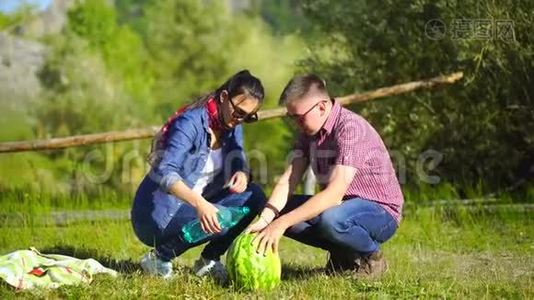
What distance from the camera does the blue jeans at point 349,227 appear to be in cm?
489

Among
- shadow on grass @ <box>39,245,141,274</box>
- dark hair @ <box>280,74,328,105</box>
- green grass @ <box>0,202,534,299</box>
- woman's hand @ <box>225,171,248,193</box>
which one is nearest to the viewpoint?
green grass @ <box>0,202,534,299</box>

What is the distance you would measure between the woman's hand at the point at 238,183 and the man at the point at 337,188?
0.31 meters

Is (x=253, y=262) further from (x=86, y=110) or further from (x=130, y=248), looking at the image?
(x=86, y=110)

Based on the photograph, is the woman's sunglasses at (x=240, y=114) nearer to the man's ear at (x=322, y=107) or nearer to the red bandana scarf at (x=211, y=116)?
the red bandana scarf at (x=211, y=116)

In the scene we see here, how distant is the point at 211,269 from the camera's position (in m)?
5.26

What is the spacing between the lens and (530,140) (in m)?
10.3

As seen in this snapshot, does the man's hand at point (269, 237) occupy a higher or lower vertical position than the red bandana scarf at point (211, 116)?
lower

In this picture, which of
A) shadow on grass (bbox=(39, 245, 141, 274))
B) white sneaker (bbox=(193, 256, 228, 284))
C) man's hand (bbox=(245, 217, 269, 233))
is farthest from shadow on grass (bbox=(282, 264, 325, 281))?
shadow on grass (bbox=(39, 245, 141, 274))

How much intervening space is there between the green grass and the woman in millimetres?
201

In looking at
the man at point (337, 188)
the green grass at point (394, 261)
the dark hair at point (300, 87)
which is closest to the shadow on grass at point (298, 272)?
the green grass at point (394, 261)

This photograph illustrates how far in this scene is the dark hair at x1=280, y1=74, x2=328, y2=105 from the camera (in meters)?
4.96

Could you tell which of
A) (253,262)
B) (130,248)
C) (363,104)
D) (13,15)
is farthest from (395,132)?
(13,15)

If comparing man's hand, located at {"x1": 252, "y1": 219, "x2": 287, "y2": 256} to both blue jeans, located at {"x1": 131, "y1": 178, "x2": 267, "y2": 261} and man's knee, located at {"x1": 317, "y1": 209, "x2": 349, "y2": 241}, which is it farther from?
blue jeans, located at {"x1": 131, "y1": 178, "x2": 267, "y2": 261}

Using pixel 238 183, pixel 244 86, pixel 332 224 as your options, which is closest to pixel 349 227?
pixel 332 224
